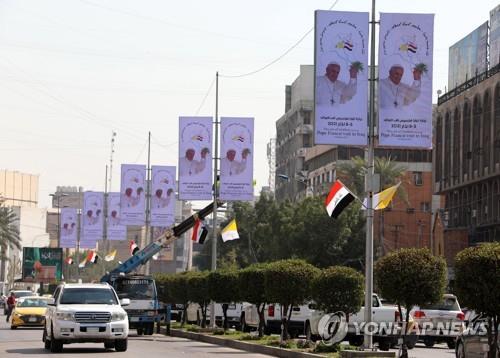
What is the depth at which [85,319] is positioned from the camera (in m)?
28.0

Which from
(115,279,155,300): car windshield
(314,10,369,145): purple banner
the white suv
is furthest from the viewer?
(115,279,155,300): car windshield

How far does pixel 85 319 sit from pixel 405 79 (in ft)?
31.8

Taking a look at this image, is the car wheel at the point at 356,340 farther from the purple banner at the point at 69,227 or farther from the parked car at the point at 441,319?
the purple banner at the point at 69,227

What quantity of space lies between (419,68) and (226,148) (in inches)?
705

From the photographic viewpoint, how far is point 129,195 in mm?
59875

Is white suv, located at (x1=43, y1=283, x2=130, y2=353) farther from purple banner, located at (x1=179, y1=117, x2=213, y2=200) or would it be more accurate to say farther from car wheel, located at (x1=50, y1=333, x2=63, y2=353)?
purple banner, located at (x1=179, y1=117, x2=213, y2=200)

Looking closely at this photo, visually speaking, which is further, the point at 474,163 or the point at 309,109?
the point at 309,109

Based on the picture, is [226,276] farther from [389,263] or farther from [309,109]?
[309,109]

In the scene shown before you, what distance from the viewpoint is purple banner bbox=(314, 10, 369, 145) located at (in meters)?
26.6

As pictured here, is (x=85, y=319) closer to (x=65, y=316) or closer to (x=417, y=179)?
(x=65, y=316)

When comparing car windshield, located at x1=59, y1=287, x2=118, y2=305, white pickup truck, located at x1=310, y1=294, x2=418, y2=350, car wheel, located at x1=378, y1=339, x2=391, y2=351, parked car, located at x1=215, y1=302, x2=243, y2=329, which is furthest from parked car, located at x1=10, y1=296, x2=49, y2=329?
car wheel, located at x1=378, y1=339, x2=391, y2=351

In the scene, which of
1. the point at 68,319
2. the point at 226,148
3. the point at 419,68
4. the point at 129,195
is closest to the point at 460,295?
the point at 419,68

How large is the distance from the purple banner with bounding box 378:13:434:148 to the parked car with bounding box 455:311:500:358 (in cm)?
509

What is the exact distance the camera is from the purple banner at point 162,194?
187 ft
